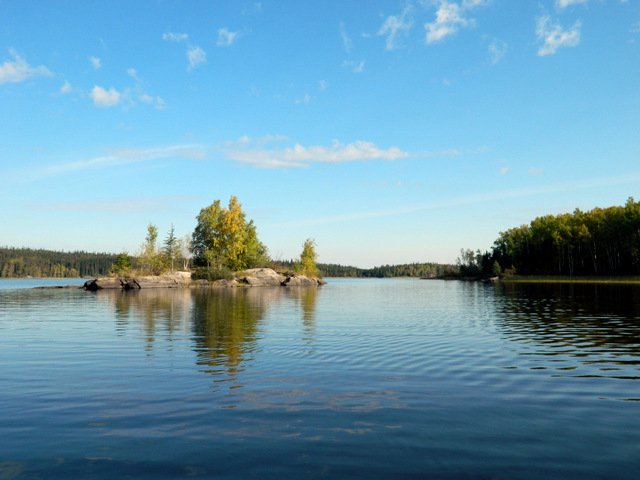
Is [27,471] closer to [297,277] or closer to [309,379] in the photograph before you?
[309,379]

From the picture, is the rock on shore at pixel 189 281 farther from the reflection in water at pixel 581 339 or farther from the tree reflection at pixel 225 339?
the reflection in water at pixel 581 339

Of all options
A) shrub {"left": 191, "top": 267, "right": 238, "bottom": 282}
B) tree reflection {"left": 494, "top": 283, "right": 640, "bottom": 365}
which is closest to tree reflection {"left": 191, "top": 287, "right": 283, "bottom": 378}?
tree reflection {"left": 494, "top": 283, "right": 640, "bottom": 365}

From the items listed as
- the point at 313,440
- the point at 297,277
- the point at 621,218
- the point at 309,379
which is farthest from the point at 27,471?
the point at 621,218

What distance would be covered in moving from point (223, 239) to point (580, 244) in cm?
9760

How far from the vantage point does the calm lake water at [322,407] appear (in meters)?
6.23

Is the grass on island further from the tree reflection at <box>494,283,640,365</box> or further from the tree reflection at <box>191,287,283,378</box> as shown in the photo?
the tree reflection at <box>191,287,283,378</box>

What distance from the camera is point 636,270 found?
103 meters

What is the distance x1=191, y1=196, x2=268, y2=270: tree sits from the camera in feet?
327

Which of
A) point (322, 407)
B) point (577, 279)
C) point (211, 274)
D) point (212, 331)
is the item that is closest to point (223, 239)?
point (211, 274)

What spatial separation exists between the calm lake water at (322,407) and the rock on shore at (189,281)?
204 ft

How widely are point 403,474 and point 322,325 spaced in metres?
18.5

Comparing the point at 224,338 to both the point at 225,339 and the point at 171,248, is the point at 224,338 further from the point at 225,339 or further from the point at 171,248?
the point at 171,248

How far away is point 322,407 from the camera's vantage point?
9031 millimetres

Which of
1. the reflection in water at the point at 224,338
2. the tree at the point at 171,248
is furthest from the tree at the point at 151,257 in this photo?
the reflection in water at the point at 224,338
